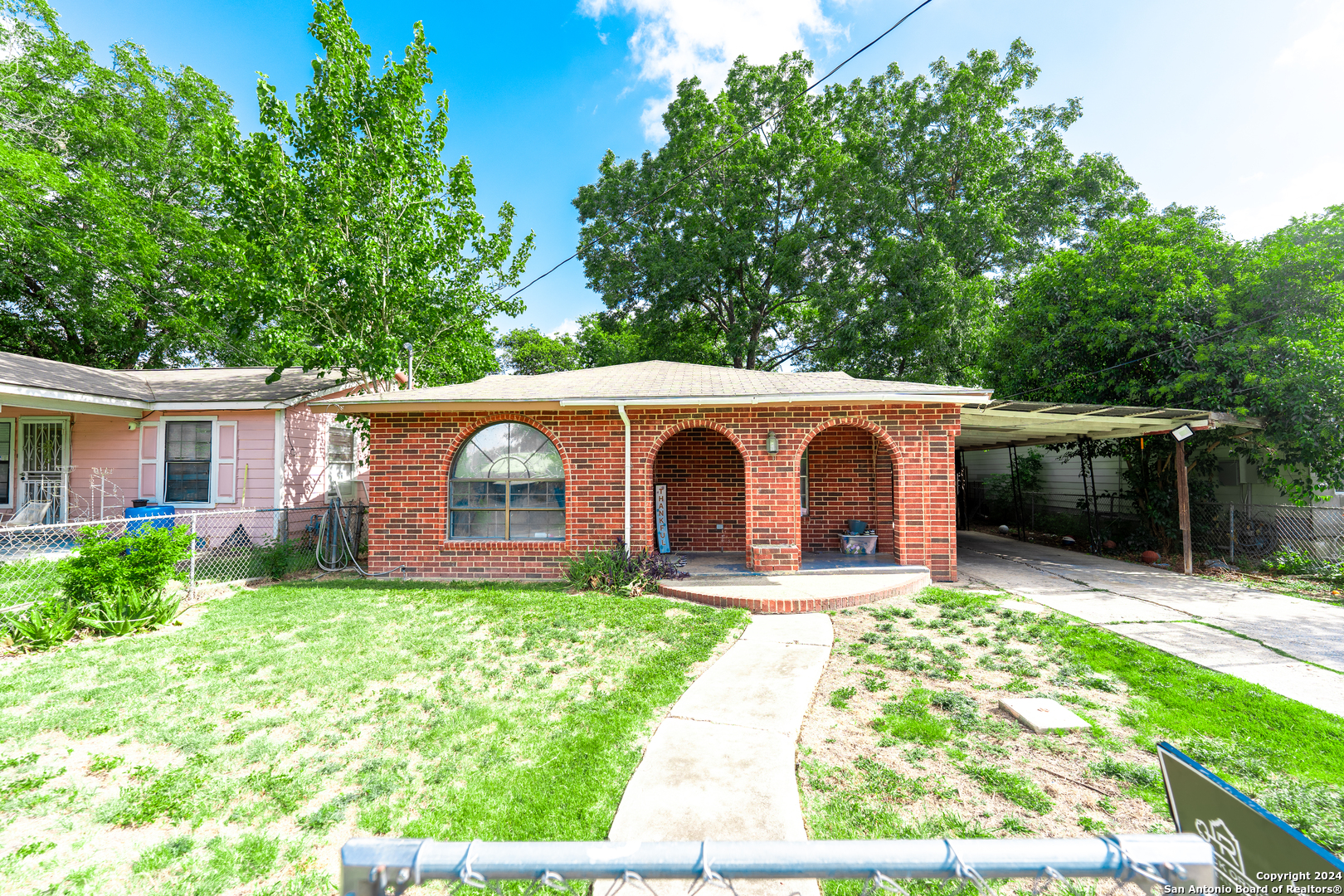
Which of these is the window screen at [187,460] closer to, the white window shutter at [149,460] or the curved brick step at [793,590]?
the white window shutter at [149,460]

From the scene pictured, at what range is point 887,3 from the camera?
22.7ft

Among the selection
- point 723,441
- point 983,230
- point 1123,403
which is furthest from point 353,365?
point 983,230

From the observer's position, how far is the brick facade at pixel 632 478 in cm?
838

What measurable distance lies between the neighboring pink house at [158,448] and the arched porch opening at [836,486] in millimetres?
10192

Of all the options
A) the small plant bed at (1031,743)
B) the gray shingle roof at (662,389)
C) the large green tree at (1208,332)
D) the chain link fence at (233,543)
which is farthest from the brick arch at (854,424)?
the chain link fence at (233,543)

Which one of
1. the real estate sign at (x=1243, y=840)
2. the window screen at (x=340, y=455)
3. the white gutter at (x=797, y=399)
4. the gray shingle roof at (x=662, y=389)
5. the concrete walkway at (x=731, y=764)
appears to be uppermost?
the gray shingle roof at (x=662, y=389)

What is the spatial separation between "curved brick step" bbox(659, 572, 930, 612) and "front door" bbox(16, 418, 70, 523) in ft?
41.6

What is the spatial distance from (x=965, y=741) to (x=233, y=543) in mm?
12313

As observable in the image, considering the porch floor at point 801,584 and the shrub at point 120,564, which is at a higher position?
the shrub at point 120,564

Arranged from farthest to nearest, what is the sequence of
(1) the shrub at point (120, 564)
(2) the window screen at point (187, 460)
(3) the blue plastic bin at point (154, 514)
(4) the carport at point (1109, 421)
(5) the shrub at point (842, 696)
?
(2) the window screen at point (187, 460), (3) the blue plastic bin at point (154, 514), (4) the carport at point (1109, 421), (1) the shrub at point (120, 564), (5) the shrub at point (842, 696)

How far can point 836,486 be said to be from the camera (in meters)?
10.7

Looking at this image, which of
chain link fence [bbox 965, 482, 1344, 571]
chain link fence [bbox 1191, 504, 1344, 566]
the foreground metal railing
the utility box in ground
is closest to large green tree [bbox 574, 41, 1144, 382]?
chain link fence [bbox 965, 482, 1344, 571]

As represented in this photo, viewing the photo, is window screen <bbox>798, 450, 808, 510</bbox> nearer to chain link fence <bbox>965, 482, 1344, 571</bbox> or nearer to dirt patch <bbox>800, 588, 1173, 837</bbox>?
dirt patch <bbox>800, 588, 1173, 837</bbox>

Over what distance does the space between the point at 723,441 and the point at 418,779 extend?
8210mm
